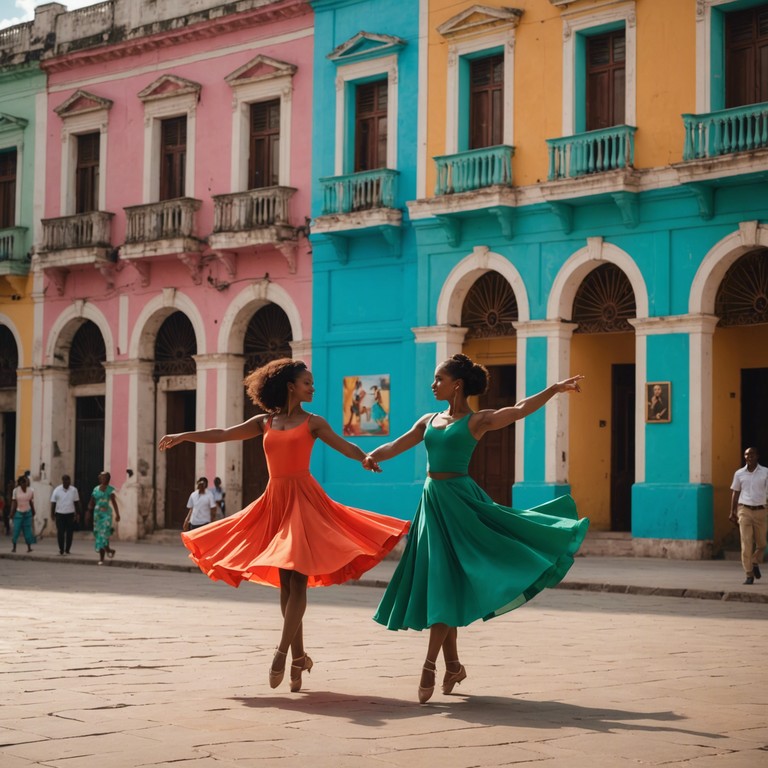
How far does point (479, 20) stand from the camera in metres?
23.6

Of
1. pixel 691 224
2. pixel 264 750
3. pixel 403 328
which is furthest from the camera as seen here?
pixel 403 328

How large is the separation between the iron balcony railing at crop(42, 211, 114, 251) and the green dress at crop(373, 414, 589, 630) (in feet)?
72.4

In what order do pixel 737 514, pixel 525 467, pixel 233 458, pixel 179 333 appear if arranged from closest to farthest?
1. pixel 737 514
2. pixel 525 467
3. pixel 233 458
4. pixel 179 333

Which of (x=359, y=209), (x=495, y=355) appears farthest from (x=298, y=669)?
(x=359, y=209)

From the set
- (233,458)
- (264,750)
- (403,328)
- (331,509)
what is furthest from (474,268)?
(264,750)

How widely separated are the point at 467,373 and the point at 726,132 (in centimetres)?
1353

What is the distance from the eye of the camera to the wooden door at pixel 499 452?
24547 mm

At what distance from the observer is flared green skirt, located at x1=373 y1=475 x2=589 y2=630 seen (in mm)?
7453

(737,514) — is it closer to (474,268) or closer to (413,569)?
(474,268)

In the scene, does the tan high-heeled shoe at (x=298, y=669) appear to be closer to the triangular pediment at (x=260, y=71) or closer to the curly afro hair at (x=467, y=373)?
the curly afro hair at (x=467, y=373)

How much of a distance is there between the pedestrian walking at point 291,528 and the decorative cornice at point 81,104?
2225cm

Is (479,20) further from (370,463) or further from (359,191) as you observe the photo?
(370,463)

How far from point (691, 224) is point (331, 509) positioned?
1410cm

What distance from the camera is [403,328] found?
81.1 feet
